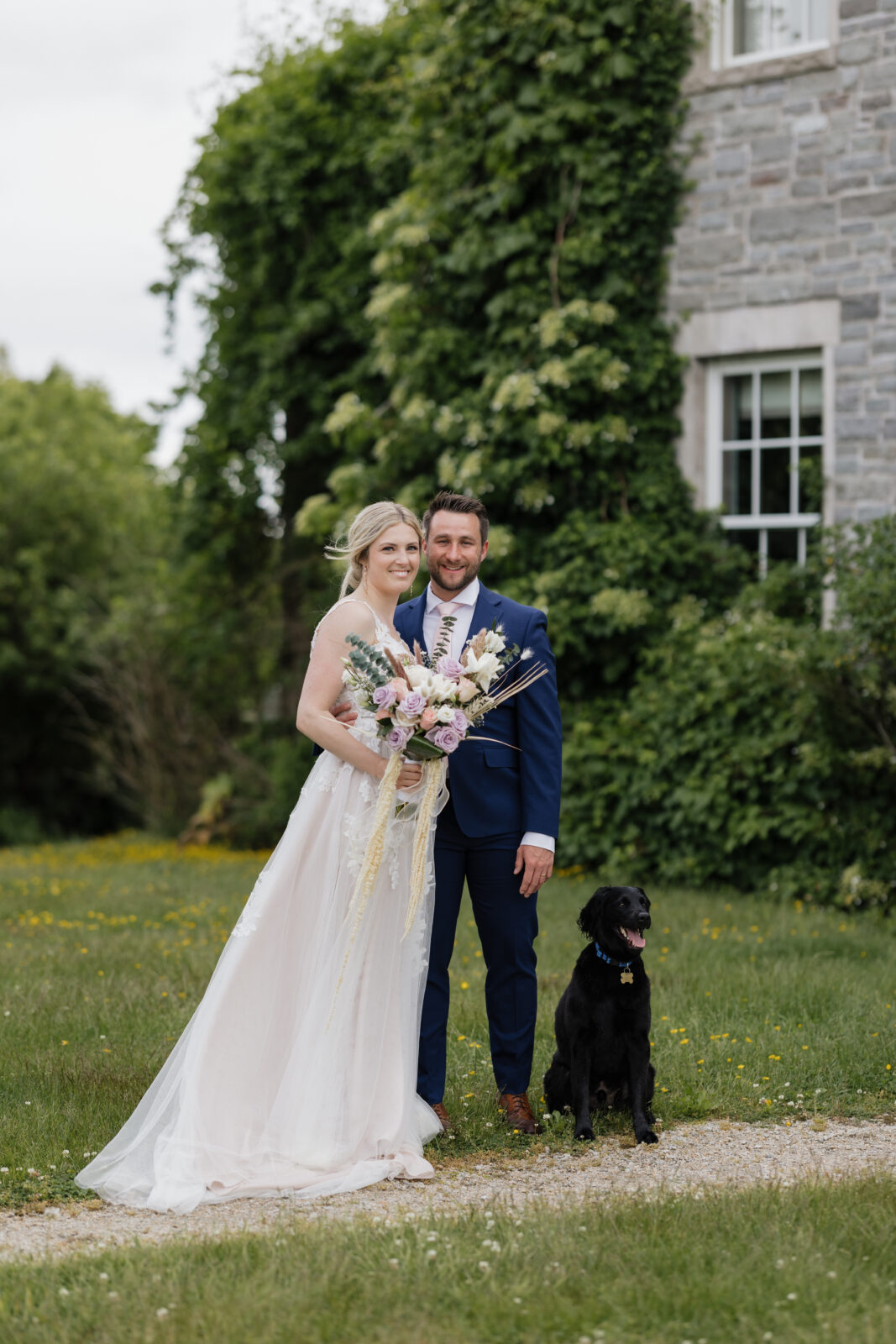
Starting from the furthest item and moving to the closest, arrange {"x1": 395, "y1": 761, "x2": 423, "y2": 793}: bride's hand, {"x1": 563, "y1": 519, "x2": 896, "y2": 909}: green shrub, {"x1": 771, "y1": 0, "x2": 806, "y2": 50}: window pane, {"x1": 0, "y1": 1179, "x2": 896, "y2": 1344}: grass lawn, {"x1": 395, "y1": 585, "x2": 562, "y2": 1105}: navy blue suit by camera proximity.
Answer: {"x1": 771, "y1": 0, "x2": 806, "y2": 50}: window pane
{"x1": 563, "y1": 519, "x2": 896, "y2": 909}: green shrub
{"x1": 395, "y1": 585, "x2": 562, "y2": 1105}: navy blue suit
{"x1": 395, "y1": 761, "x2": 423, "y2": 793}: bride's hand
{"x1": 0, "y1": 1179, "x2": 896, "y2": 1344}: grass lawn

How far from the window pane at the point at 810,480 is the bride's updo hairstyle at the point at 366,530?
6393mm

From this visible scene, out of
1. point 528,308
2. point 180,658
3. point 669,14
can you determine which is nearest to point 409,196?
point 528,308

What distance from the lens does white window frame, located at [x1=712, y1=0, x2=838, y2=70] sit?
11.0m

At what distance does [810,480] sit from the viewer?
10.8 meters

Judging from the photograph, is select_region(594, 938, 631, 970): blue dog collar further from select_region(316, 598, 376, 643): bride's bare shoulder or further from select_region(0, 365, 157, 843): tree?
select_region(0, 365, 157, 843): tree

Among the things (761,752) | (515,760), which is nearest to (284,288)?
(761,752)

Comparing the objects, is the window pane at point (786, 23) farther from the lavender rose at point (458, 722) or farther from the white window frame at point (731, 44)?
the lavender rose at point (458, 722)

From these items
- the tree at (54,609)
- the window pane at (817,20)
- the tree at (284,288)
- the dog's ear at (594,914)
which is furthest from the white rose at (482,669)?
the tree at (54,609)

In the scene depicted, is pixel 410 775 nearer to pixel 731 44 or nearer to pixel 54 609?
pixel 731 44

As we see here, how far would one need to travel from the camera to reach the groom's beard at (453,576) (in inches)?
207

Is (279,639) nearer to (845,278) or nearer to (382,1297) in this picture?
(845,278)

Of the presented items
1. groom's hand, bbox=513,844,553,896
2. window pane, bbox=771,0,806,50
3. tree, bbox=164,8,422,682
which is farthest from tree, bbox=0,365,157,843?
groom's hand, bbox=513,844,553,896

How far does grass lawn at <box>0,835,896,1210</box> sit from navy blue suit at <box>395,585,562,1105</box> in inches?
14.1

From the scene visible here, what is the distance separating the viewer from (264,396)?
15.5m
